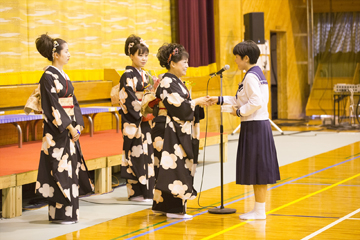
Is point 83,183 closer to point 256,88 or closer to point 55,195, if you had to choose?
point 55,195

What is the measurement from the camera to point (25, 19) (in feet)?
20.5

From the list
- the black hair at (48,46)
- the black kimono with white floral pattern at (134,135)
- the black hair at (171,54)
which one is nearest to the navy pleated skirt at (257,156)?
the black hair at (171,54)

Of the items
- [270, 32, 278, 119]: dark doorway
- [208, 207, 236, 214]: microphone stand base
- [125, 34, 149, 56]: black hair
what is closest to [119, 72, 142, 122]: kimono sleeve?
[125, 34, 149, 56]: black hair

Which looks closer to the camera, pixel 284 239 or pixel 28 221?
pixel 284 239

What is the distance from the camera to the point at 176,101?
12.1 feet

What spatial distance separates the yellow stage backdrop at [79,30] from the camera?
611 centimetres

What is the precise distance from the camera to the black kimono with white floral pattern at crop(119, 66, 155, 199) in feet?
15.0

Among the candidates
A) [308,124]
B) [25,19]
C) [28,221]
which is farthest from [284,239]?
[308,124]

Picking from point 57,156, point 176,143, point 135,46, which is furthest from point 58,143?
point 135,46

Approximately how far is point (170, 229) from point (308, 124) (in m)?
8.33

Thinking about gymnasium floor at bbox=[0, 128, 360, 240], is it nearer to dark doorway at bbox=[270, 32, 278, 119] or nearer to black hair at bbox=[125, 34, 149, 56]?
black hair at bbox=[125, 34, 149, 56]

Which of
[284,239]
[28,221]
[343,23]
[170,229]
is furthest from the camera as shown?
[343,23]

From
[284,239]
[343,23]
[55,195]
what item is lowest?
[284,239]

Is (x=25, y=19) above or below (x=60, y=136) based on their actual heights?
above
